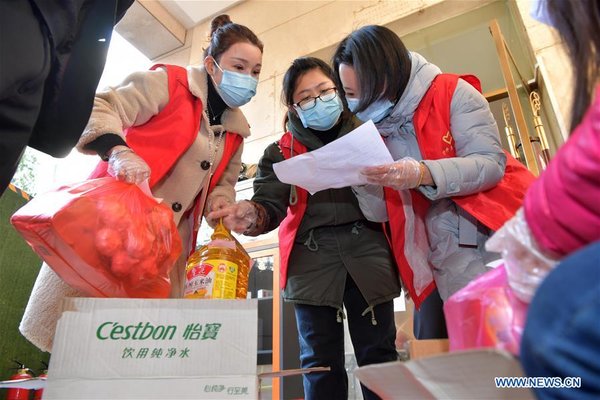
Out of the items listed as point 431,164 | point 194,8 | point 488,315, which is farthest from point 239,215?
point 194,8

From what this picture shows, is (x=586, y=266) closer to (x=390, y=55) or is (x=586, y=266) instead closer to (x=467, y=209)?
(x=467, y=209)

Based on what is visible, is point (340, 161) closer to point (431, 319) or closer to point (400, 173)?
point (400, 173)

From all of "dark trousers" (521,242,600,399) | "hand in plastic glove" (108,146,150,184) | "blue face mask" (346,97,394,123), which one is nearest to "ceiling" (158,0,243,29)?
"blue face mask" (346,97,394,123)

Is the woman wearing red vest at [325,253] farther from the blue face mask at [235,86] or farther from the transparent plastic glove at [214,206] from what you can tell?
the blue face mask at [235,86]

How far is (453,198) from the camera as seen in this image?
104 centimetres

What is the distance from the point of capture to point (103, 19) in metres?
0.77

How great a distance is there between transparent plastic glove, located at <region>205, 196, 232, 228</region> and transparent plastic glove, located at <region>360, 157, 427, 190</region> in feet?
1.43

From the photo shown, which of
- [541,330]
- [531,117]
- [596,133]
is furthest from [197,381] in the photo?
[531,117]

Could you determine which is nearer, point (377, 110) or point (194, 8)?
point (377, 110)

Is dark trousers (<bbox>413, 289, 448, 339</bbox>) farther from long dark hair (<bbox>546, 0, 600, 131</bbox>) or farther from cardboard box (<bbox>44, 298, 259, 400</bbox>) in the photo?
long dark hair (<bbox>546, 0, 600, 131</bbox>)

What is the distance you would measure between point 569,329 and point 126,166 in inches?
33.0

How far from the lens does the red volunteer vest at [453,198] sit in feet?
3.27

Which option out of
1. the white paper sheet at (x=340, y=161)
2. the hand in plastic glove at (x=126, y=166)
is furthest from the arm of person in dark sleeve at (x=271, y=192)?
the hand in plastic glove at (x=126, y=166)

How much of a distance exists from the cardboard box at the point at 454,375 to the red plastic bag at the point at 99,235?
50cm
